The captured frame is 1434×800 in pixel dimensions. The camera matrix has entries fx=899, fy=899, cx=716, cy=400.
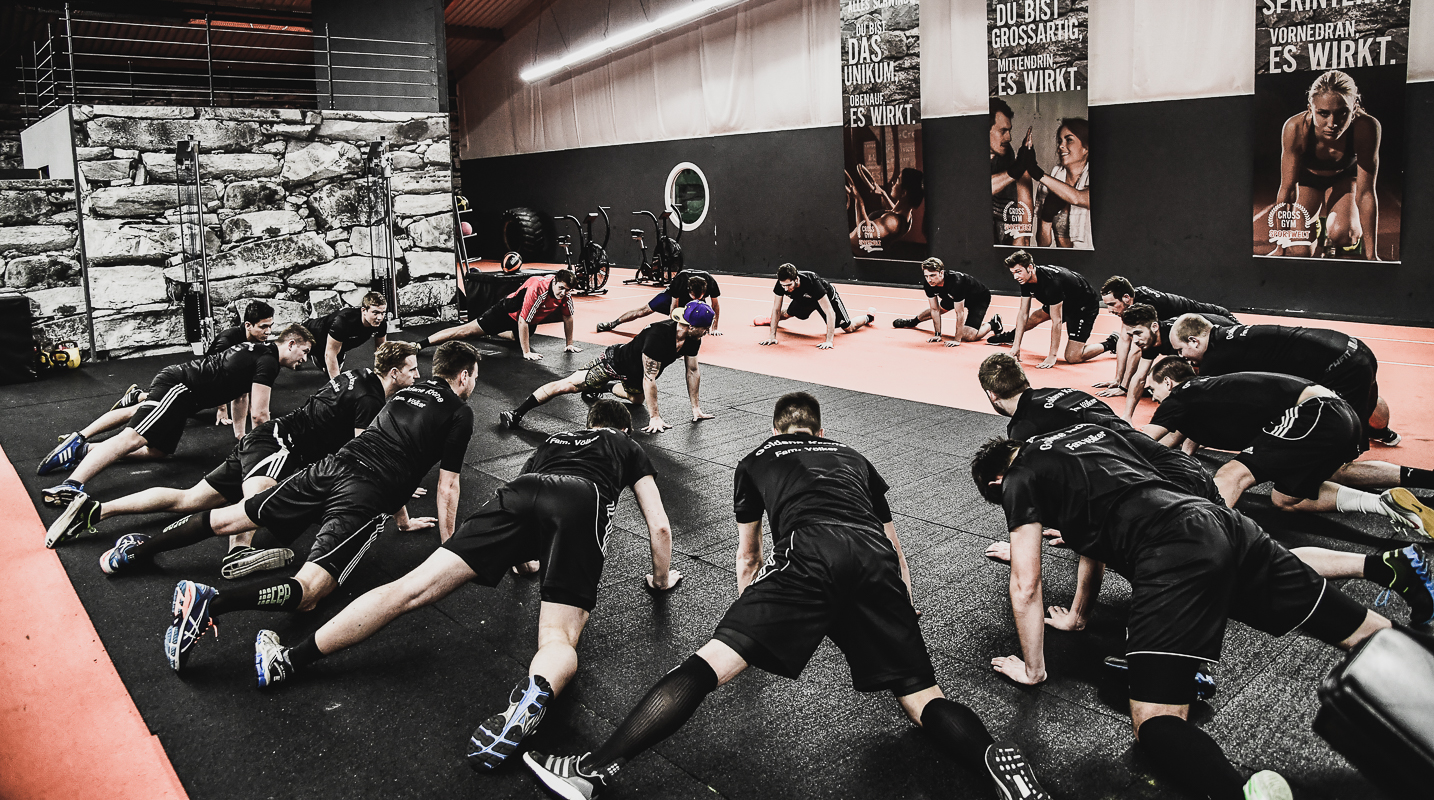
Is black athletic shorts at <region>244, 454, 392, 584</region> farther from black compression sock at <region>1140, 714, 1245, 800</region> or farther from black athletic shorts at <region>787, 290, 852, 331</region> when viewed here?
black athletic shorts at <region>787, 290, 852, 331</region>

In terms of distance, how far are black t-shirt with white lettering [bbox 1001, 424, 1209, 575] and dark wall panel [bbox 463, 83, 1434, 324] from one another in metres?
9.39

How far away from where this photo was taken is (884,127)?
15000 millimetres

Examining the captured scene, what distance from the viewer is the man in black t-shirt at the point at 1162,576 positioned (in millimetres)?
2711

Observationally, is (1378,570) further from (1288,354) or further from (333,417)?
(333,417)

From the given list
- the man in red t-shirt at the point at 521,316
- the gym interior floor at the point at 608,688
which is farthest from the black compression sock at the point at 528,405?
the man in red t-shirt at the point at 521,316

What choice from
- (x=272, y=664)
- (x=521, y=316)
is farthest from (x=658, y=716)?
(x=521, y=316)

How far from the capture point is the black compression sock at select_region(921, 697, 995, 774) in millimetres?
2615

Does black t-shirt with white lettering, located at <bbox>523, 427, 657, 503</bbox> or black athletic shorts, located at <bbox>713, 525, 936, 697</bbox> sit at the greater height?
black t-shirt with white lettering, located at <bbox>523, 427, 657, 503</bbox>

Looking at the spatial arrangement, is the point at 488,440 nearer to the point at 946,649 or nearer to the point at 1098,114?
the point at 946,649

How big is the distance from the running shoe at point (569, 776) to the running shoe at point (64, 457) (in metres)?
5.11

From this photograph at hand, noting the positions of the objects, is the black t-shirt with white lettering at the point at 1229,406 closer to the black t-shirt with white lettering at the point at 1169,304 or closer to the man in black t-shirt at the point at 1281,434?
the man in black t-shirt at the point at 1281,434

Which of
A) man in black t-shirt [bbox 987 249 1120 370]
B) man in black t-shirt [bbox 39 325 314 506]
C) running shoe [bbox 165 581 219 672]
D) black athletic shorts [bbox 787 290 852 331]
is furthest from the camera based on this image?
black athletic shorts [bbox 787 290 852 331]

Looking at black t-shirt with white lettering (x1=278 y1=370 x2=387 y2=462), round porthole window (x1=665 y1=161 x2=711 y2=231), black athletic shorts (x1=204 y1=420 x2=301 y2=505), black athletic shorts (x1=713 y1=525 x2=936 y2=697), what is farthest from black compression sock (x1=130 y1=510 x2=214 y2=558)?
round porthole window (x1=665 y1=161 x2=711 y2=231)

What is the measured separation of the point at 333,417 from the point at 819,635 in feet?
10.7
